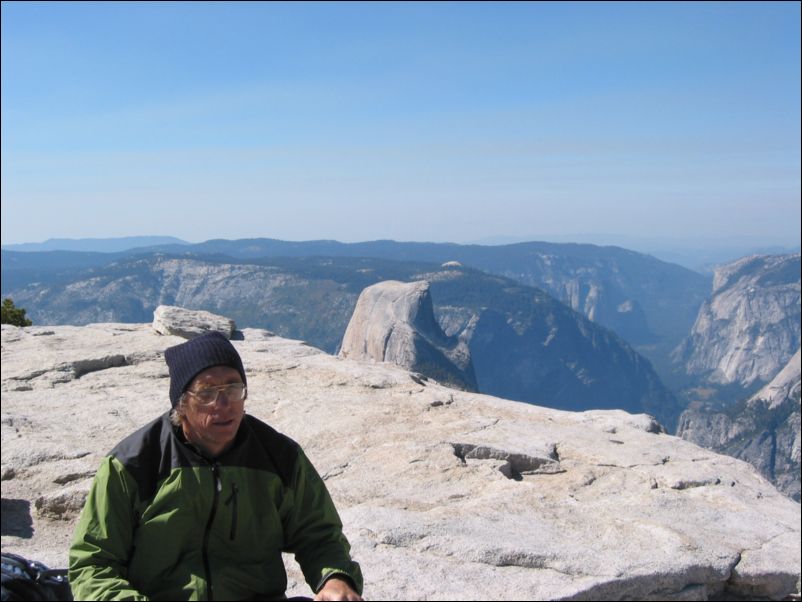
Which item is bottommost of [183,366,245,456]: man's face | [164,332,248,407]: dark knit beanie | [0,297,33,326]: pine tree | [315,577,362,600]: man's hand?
[0,297,33,326]: pine tree

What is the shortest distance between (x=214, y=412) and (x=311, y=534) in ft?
3.94

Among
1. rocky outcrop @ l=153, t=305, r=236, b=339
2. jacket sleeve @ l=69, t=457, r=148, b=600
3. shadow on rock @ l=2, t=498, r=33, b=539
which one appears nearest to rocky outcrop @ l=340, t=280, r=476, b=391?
rocky outcrop @ l=153, t=305, r=236, b=339

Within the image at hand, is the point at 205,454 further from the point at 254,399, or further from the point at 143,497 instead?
the point at 254,399

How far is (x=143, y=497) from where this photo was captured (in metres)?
4.86

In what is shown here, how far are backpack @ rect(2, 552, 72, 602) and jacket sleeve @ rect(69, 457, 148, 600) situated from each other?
932 millimetres

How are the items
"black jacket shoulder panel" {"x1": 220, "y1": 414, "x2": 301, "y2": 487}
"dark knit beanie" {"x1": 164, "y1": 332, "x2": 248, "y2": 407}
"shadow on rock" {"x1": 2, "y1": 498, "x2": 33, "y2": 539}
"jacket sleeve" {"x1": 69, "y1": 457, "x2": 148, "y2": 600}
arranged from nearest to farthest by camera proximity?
1. "jacket sleeve" {"x1": 69, "y1": 457, "x2": 148, "y2": 600}
2. "dark knit beanie" {"x1": 164, "y1": 332, "x2": 248, "y2": 407}
3. "black jacket shoulder panel" {"x1": 220, "y1": 414, "x2": 301, "y2": 487}
4. "shadow on rock" {"x1": 2, "y1": 498, "x2": 33, "y2": 539}

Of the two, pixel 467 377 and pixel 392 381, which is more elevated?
pixel 392 381

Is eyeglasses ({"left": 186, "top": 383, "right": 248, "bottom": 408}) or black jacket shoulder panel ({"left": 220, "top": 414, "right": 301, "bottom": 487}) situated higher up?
eyeglasses ({"left": 186, "top": 383, "right": 248, "bottom": 408})

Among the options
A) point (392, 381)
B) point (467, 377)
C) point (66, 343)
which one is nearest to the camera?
point (392, 381)

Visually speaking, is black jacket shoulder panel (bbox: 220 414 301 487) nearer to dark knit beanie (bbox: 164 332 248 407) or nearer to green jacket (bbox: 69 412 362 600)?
green jacket (bbox: 69 412 362 600)

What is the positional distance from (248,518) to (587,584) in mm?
5108

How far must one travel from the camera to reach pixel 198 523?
5012 millimetres

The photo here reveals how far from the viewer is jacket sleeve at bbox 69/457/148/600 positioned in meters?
4.78

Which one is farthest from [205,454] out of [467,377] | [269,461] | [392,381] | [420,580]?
[467,377]
